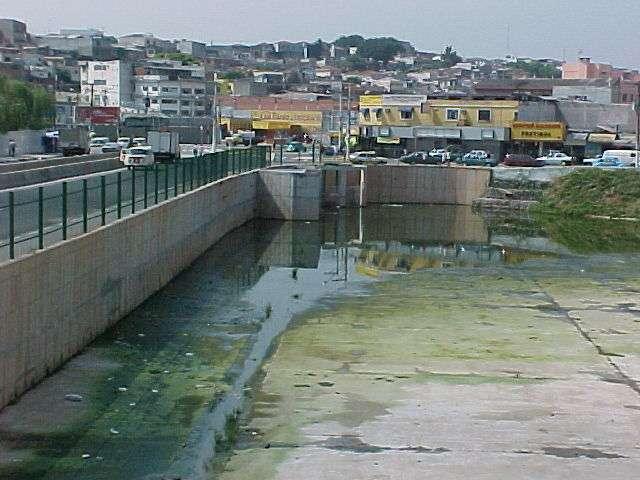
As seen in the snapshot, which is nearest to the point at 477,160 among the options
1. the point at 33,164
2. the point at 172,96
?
the point at 33,164

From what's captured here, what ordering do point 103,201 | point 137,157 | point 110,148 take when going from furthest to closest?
point 110,148
point 137,157
point 103,201

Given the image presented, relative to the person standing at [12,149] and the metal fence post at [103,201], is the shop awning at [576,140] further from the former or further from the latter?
the metal fence post at [103,201]

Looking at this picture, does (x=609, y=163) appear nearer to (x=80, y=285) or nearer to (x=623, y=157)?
(x=623, y=157)

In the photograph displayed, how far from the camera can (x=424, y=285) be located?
105 ft

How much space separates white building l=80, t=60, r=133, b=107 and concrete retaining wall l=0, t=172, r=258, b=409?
11636cm

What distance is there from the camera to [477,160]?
73562 millimetres

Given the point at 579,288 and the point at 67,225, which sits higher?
the point at 67,225

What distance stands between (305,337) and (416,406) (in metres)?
6.29

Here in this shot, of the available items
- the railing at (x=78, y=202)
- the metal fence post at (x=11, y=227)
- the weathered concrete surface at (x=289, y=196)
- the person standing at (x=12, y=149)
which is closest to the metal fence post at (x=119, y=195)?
the railing at (x=78, y=202)

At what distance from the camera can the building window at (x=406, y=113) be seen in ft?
288

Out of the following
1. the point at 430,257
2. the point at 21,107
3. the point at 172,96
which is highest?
the point at 172,96

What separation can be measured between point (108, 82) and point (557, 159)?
297 ft

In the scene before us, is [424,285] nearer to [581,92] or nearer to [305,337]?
[305,337]

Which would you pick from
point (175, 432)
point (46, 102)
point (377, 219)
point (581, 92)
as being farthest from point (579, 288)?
point (581, 92)
